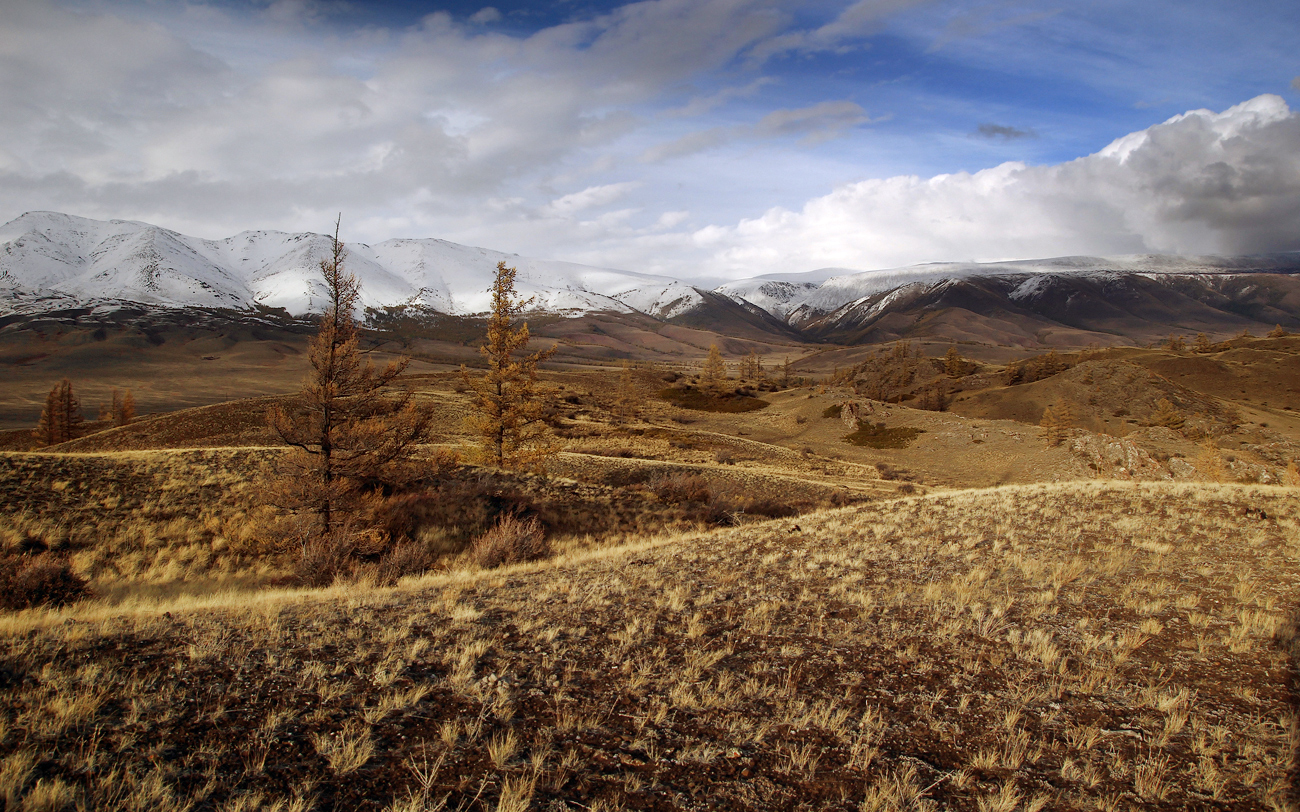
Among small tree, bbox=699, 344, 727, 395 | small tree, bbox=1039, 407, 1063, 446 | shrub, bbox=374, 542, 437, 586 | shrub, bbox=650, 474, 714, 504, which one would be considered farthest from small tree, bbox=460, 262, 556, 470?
small tree, bbox=699, 344, 727, 395

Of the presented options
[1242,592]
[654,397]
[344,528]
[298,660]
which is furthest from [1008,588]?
[654,397]

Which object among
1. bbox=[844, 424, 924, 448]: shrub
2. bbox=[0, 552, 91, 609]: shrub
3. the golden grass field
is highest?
the golden grass field

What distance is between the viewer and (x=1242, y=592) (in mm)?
8336

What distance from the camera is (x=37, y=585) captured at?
9438 millimetres

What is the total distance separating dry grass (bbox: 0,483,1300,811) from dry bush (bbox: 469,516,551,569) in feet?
11.2

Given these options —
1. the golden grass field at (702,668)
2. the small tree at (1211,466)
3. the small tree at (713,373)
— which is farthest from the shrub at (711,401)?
the golden grass field at (702,668)

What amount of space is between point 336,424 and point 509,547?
602 cm

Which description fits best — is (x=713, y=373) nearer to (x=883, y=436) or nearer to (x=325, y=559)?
(x=883, y=436)

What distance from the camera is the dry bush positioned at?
13125 mm

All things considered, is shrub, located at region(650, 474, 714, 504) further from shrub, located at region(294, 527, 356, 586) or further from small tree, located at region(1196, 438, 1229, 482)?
small tree, located at region(1196, 438, 1229, 482)

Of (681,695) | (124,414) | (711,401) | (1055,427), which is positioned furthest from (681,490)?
(124,414)

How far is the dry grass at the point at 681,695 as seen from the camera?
4.10m

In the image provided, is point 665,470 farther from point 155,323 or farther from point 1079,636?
point 155,323

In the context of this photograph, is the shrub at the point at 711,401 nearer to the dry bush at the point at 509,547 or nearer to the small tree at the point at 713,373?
the small tree at the point at 713,373
